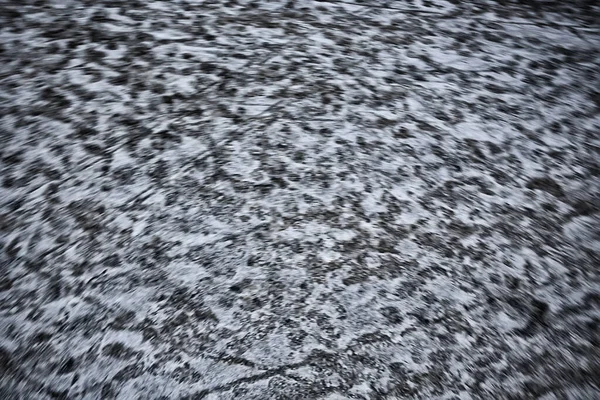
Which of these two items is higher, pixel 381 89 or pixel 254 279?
pixel 381 89

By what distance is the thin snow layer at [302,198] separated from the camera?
49 cm

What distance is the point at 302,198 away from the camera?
0.52 metres

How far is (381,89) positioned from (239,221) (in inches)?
8.0

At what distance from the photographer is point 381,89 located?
53 cm

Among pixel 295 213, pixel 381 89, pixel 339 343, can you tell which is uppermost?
pixel 381 89

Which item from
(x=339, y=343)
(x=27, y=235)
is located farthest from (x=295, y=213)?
(x=27, y=235)

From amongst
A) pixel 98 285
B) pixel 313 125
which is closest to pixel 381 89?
pixel 313 125

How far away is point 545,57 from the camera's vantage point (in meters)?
0.54

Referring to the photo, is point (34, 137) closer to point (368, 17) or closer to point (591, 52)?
point (368, 17)

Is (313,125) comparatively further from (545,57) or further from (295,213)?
(545,57)

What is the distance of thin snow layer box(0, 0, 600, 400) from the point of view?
485 mm

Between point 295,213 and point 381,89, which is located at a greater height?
point 381,89

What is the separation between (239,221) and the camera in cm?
52

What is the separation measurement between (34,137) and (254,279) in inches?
10.0
